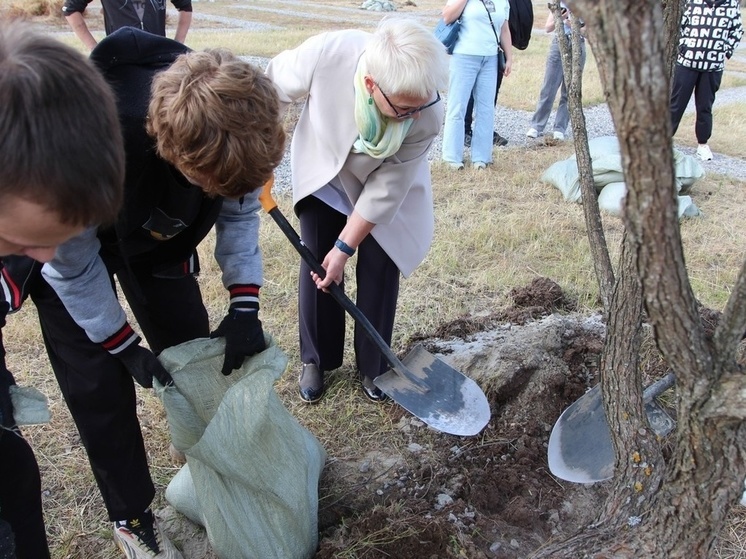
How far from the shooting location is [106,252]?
1.63 meters

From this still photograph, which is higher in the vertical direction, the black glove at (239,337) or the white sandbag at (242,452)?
the black glove at (239,337)

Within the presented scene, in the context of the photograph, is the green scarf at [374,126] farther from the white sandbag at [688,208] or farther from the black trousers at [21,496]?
the white sandbag at [688,208]

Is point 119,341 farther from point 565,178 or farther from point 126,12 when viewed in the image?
point 565,178

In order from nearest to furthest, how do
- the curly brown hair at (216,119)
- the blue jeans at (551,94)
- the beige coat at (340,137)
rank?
the curly brown hair at (216,119), the beige coat at (340,137), the blue jeans at (551,94)

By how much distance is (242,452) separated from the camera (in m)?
1.60

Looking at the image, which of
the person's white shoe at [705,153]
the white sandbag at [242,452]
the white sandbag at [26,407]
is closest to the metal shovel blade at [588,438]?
the white sandbag at [242,452]

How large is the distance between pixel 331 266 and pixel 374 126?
0.49 m

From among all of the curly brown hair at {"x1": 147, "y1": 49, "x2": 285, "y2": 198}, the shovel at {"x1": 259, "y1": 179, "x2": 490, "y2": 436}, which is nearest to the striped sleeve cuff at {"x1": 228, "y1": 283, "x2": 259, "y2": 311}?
the shovel at {"x1": 259, "y1": 179, "x2": 490, "y2": 436}

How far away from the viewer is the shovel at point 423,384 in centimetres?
212

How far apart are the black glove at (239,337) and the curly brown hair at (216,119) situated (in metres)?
0.46

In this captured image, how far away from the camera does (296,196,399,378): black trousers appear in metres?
2.31

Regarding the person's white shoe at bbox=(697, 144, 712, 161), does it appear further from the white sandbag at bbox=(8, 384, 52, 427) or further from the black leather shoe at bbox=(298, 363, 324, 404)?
the white sandbag at bbox=(8, 384, 52, 427)

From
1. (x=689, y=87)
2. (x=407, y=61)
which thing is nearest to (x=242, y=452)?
(x=407, y=61)

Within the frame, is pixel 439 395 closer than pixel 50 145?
No
